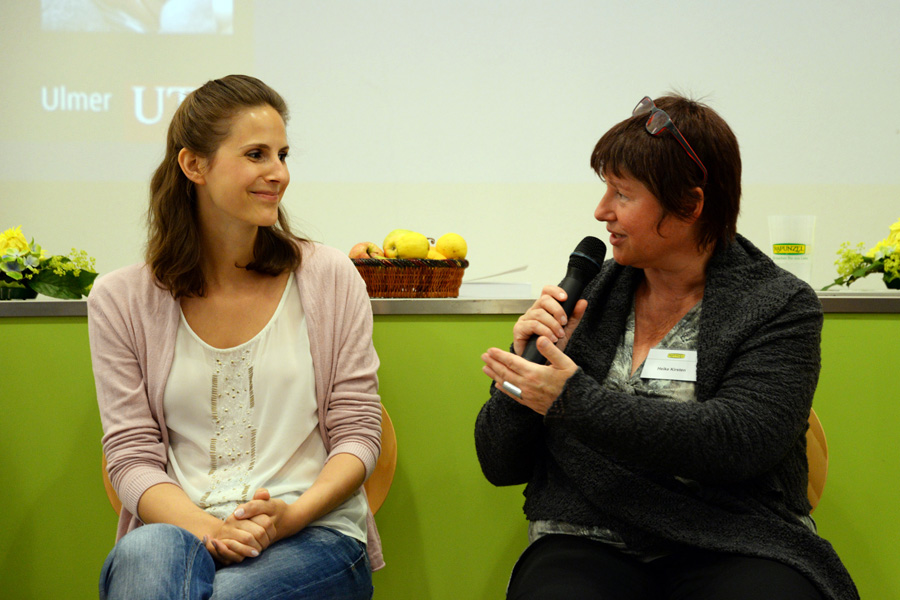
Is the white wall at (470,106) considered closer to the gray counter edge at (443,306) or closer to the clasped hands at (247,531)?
the gray counter edge at (443,306)

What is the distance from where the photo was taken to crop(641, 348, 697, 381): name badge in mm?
1183

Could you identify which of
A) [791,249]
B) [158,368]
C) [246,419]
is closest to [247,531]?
[246,419]

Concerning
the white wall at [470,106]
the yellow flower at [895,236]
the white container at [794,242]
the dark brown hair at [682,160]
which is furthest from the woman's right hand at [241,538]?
the white wall at [470,106]

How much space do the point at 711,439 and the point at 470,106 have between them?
2056 millimetres

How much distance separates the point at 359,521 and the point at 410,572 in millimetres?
418

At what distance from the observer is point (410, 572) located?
1.72m

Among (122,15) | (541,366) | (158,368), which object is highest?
(122,15)

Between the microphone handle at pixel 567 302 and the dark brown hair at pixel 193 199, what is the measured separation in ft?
1.86

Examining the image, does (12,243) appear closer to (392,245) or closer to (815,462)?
(392,245)

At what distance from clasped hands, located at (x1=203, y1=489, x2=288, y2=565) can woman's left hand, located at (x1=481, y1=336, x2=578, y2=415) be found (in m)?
0.42

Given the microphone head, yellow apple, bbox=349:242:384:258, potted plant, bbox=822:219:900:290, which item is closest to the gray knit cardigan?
the microphone head

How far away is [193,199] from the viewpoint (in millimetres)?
1494

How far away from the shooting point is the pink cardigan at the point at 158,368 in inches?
53.0

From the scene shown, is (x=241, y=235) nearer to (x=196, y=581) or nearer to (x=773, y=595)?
(x=196, y=581)
